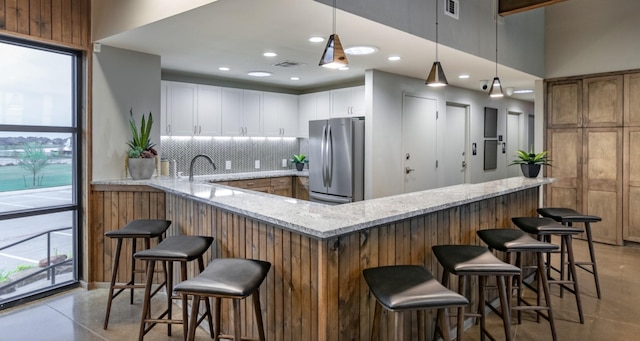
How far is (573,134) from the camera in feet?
17.9

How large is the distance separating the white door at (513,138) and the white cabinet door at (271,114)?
15.4 ft

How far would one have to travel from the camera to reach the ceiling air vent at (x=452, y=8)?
3.70 meters

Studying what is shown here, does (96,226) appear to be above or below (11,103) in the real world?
below

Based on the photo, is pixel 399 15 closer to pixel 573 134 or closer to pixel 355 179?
pixel 355 179

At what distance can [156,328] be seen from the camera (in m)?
2.86

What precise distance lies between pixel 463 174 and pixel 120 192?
539 cm

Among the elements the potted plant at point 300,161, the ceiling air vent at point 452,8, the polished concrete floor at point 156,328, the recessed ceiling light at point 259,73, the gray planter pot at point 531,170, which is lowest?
the polished concrete floor at point 156,328

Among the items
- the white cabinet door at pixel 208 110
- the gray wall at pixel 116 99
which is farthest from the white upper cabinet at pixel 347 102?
the gray wall at pixel 116 99

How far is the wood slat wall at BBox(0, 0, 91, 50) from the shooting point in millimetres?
3064

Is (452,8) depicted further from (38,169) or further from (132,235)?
(38,169)

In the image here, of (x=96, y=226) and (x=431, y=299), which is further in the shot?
(x=96, y=226)

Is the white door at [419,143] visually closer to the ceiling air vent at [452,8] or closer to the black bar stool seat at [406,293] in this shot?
the ceiling air vent at [452,8]

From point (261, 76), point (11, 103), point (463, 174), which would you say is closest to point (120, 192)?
point (11, 103)

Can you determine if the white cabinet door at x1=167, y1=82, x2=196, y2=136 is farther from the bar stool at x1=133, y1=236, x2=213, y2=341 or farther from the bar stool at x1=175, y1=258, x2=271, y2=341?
the bar stool at x1=175, y1=258, x2=271, y2=341
